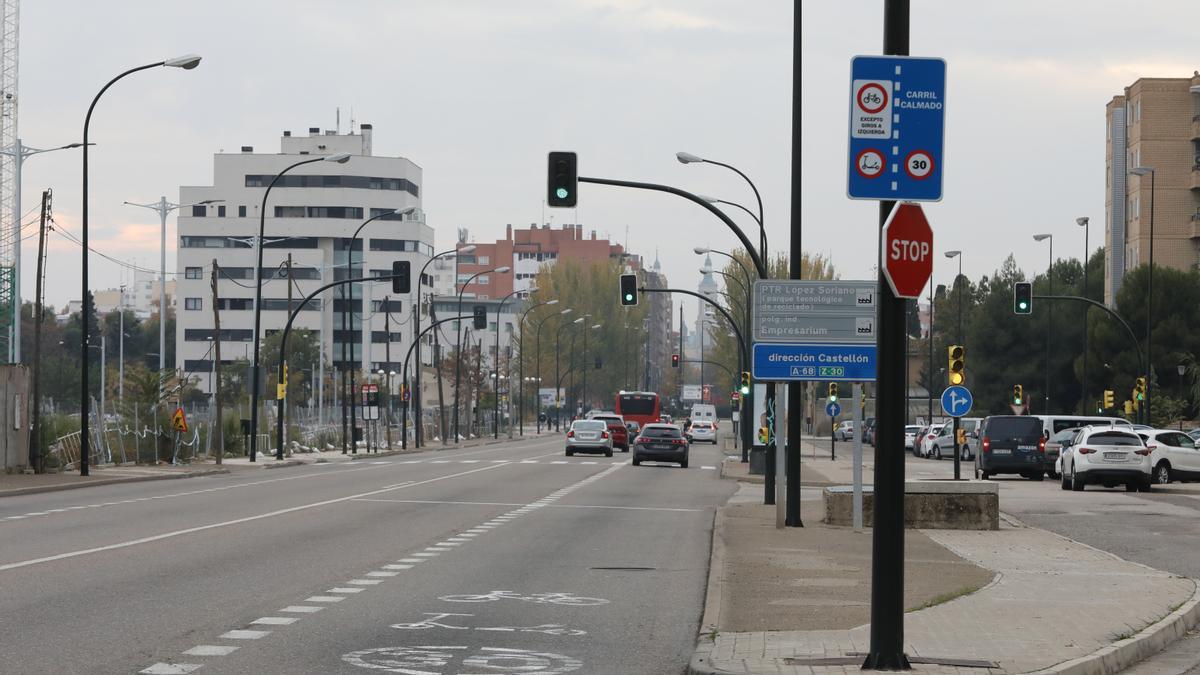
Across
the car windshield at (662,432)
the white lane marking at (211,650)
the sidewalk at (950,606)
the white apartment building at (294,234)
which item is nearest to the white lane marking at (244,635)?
the white lane marking at (211,650)

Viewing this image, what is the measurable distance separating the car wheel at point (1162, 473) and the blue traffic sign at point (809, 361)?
22.4 metres

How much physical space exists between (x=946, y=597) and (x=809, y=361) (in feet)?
27.7

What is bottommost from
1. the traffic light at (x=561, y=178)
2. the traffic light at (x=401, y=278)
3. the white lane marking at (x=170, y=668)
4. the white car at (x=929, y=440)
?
the white car at (x=929, y=440)

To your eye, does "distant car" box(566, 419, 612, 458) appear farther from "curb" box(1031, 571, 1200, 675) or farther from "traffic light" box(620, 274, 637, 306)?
"curb" box(1031, 571, 1200, 675)

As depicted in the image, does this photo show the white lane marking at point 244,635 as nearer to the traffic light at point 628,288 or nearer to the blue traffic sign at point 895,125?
the blue traffic sign at point 895,125

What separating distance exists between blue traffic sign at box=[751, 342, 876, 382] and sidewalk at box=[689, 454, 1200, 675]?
214 cm

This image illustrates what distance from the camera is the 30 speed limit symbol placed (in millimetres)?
9664

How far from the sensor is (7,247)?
87938 mm

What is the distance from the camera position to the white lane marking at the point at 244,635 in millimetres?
10969

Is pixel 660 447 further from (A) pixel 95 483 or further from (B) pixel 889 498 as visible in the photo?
(B) pixel 889 498

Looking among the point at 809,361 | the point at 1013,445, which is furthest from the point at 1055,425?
the point at 809,361

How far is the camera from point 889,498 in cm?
930

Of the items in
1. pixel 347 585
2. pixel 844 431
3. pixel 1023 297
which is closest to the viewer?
pixel 347 585

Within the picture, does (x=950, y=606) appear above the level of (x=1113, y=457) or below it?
above
